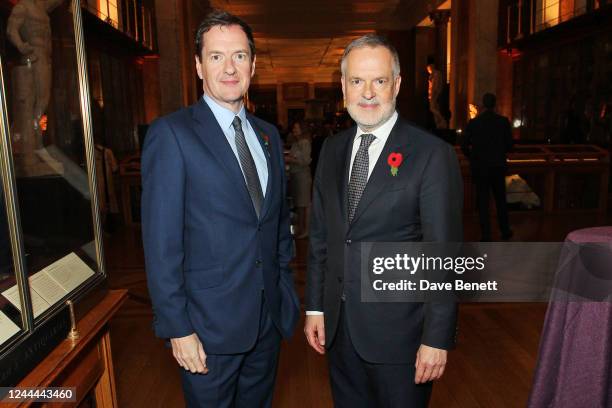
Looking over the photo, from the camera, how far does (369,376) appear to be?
5.60 ft

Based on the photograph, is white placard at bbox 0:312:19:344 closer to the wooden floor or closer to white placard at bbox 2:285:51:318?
white placard at bbox 2:285:51:318

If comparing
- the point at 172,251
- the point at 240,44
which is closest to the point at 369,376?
the point at 172,251

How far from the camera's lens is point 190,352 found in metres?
1.58

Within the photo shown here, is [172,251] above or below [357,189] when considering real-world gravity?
below

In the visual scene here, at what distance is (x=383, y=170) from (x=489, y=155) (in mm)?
4820

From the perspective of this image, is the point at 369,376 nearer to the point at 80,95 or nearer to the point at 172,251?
the point at 172,251

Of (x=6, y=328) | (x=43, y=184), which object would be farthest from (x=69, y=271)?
(x=6, y=328)

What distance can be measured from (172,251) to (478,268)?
959mm

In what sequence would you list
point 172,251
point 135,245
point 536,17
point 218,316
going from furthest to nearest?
point 536,17, point 135,245, point 218,316, point 172,251

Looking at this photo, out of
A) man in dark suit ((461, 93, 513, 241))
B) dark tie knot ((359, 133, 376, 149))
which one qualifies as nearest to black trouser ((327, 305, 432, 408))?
dark tie knot ((359, 133, 376, 149))

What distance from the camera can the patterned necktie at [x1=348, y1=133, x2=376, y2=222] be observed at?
65.7 inches

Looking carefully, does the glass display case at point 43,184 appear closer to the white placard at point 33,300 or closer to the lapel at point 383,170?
the white placard at point 33,300

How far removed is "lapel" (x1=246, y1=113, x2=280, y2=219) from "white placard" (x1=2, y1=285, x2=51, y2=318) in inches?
28.5

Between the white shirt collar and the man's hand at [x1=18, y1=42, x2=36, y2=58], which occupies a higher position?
the man's hand at [x1=18, y1=42, x2=36, y2=58]
